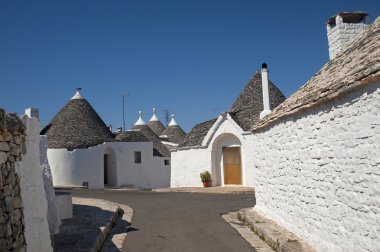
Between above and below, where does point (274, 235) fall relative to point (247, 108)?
below

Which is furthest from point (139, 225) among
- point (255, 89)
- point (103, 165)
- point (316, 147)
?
point (103, 165)

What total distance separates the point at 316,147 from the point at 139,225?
5671 millimetres

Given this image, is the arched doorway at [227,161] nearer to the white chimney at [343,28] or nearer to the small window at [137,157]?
the small window at [137,157]

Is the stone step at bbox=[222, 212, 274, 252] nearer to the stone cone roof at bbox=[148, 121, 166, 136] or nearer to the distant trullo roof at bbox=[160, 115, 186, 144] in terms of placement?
the distant trullo roof at bbox=[160, 115, 186, 144]

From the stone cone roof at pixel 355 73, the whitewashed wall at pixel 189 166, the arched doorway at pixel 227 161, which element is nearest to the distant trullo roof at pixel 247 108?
the whitewashed wall at pixel 189 166

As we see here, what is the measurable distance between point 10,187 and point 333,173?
4.46 meters

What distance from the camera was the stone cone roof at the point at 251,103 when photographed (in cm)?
2153

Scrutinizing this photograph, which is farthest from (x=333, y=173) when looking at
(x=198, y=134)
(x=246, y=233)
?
(x=198, y=134)

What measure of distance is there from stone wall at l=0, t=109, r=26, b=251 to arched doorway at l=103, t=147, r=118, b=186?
23751 mm

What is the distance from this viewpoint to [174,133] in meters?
39.7

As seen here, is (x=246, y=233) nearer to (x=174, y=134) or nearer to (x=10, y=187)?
(x=10, y=187)

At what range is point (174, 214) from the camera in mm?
12375

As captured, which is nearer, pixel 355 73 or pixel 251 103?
pixel 355 73

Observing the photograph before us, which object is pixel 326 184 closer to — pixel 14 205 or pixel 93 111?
pixel 14 205
